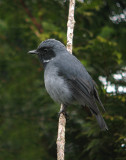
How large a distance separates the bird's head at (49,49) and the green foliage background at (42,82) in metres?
0.39

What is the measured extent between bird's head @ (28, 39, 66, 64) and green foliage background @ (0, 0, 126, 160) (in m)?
0.39

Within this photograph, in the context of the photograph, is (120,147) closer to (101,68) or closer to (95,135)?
(95,135)

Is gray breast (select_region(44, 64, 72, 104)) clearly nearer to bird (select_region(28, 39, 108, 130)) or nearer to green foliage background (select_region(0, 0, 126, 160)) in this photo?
bird (select_region(28, 39, 108, 130))

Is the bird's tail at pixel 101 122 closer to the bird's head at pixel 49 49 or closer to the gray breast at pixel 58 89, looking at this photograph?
the gray breast at pixel 58 89

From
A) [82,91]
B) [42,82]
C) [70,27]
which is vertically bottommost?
[42,82]

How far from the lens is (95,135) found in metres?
4.73

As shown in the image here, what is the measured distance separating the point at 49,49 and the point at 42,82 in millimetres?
1114

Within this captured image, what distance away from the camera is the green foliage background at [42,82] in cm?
468

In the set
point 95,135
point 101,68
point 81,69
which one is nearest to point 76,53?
point 101,68

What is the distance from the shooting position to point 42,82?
6.17 m

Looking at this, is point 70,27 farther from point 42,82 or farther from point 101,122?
point 101,122

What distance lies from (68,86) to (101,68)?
2.54 feet

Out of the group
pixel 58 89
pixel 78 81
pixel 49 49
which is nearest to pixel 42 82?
pixel 49 49

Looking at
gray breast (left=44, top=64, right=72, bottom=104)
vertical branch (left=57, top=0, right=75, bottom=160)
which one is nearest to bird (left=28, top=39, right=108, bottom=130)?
gray breast (left=44, top=64, right=72, bottom=104)
